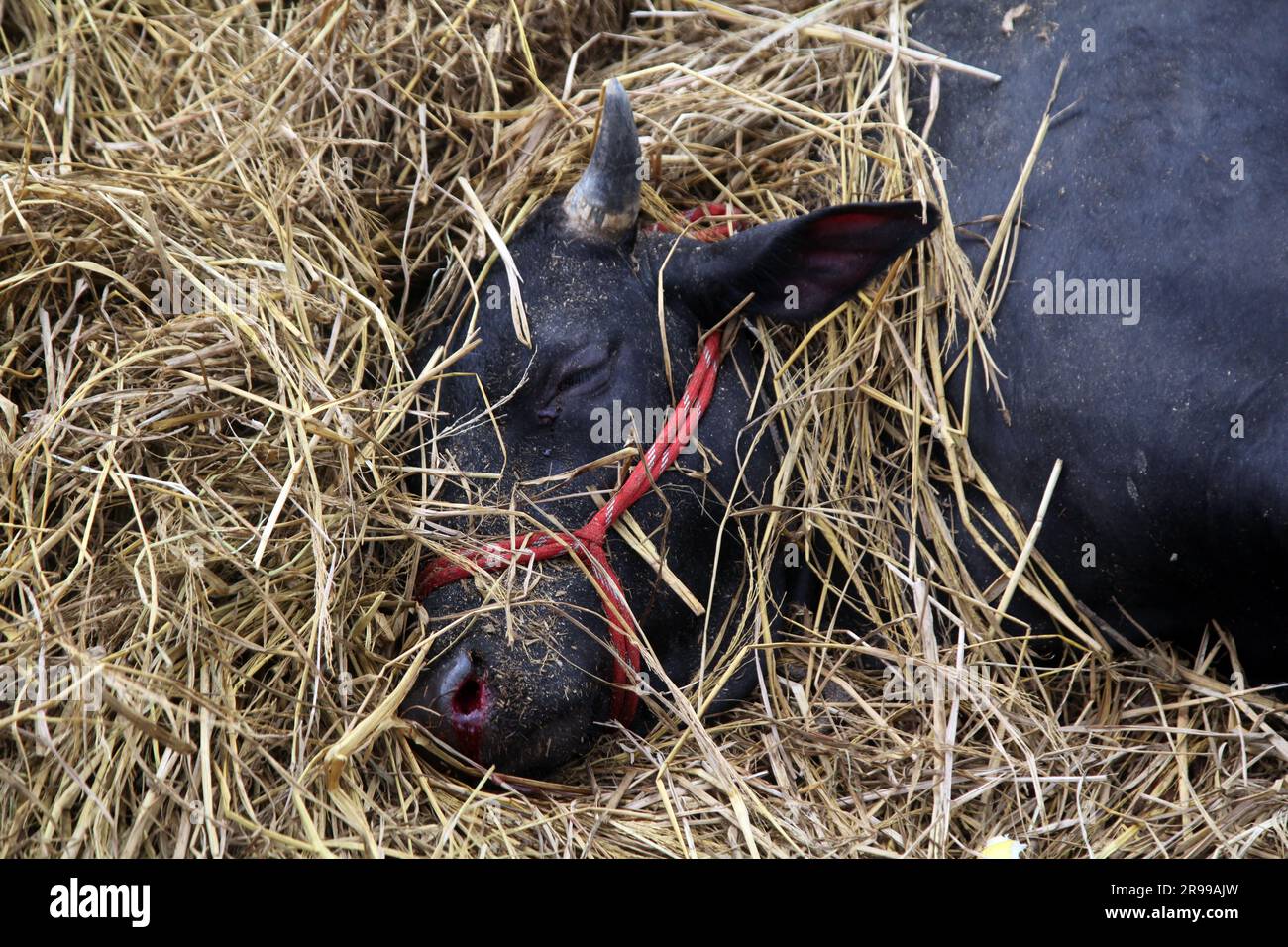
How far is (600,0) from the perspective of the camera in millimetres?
3797

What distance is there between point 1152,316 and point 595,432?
1585 mm

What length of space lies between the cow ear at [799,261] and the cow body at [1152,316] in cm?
43

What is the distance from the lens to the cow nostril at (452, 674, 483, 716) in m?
2.61

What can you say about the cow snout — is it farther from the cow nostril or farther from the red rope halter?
the red rope halter

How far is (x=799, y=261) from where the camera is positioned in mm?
2914

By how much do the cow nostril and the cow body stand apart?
1.54m

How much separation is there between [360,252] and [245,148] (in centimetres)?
50
